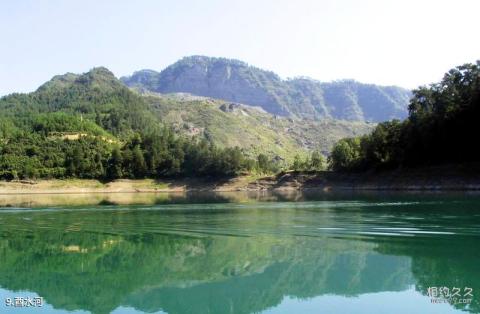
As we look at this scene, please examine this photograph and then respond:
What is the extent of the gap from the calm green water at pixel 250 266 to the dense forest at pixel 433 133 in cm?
4720

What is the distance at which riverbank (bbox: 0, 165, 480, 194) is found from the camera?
64562 mm

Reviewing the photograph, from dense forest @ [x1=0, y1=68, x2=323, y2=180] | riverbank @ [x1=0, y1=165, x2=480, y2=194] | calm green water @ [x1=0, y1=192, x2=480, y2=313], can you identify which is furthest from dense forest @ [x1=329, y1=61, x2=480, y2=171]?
calm green water @ [x1=0, y1=192, x2=480, y2=313]

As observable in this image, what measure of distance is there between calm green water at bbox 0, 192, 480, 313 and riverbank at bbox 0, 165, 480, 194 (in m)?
40.9

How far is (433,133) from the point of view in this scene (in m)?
73.6

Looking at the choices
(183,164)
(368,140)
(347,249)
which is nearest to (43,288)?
(347,249)

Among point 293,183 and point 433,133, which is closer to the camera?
point 433,133

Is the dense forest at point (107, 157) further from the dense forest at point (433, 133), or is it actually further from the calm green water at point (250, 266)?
the calm green water at point (250, 266)

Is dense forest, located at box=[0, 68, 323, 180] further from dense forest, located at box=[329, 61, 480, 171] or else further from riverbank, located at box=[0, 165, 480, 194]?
dense forest, located at box=[329, 61, 480, 171]

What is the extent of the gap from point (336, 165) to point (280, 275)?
7944 centimetres

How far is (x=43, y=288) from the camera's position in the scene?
14.0 meters

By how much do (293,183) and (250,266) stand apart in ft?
244

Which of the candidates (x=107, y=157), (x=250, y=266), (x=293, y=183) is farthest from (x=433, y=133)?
(x=107, y=157)

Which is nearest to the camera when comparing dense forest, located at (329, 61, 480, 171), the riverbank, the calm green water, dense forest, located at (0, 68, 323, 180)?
the calm green water

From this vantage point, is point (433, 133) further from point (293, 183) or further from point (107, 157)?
point (107, 157)
